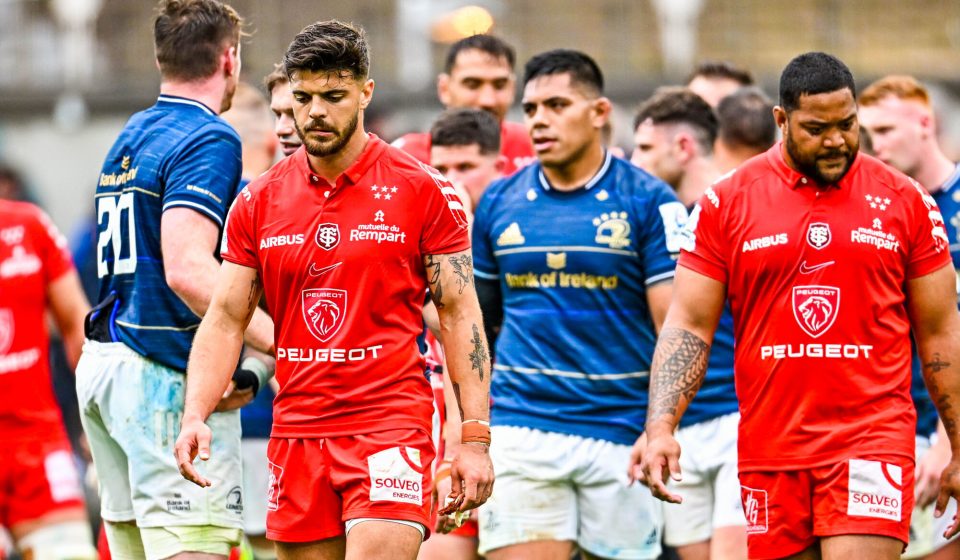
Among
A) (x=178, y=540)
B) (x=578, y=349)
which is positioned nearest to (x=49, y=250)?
(x=178, y=540)

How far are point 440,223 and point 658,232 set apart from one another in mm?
1966

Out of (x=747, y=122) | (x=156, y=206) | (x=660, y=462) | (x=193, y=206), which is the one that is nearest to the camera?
(x=660, y=462)

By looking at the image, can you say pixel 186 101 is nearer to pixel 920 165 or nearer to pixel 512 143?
pixel 512 143

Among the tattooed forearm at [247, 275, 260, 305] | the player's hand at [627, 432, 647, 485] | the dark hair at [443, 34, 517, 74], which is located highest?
the dark hair at [443, 34, 517, 74]

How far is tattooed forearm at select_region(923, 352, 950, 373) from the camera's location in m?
6.17

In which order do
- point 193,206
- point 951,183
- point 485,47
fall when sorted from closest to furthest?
1. point 193,206
2. point 951,183
3. point 485,47

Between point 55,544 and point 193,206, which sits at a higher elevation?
point 193,206

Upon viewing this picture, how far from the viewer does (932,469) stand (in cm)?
735

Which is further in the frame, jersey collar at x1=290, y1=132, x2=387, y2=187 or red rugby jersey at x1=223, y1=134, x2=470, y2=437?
jersey collar at x1=290, y1=132, x2=387, y2=187

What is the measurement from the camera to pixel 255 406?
9711mm

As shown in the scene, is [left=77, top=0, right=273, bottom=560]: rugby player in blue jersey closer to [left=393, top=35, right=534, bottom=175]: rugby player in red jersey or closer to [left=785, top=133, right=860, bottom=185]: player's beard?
[left=785, top=133, right=860, bottom=185]: player's beard

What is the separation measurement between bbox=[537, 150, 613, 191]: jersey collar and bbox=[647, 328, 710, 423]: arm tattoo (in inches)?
63.8

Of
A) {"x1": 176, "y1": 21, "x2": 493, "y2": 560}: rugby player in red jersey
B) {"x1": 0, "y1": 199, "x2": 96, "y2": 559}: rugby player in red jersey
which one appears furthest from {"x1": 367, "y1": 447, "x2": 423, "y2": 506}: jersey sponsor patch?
{"x1": 0, "y1": 199, "x2": 96, "y2": 559}: rugby player in red jersey

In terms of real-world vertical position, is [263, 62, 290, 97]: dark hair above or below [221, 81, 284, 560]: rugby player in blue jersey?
above
